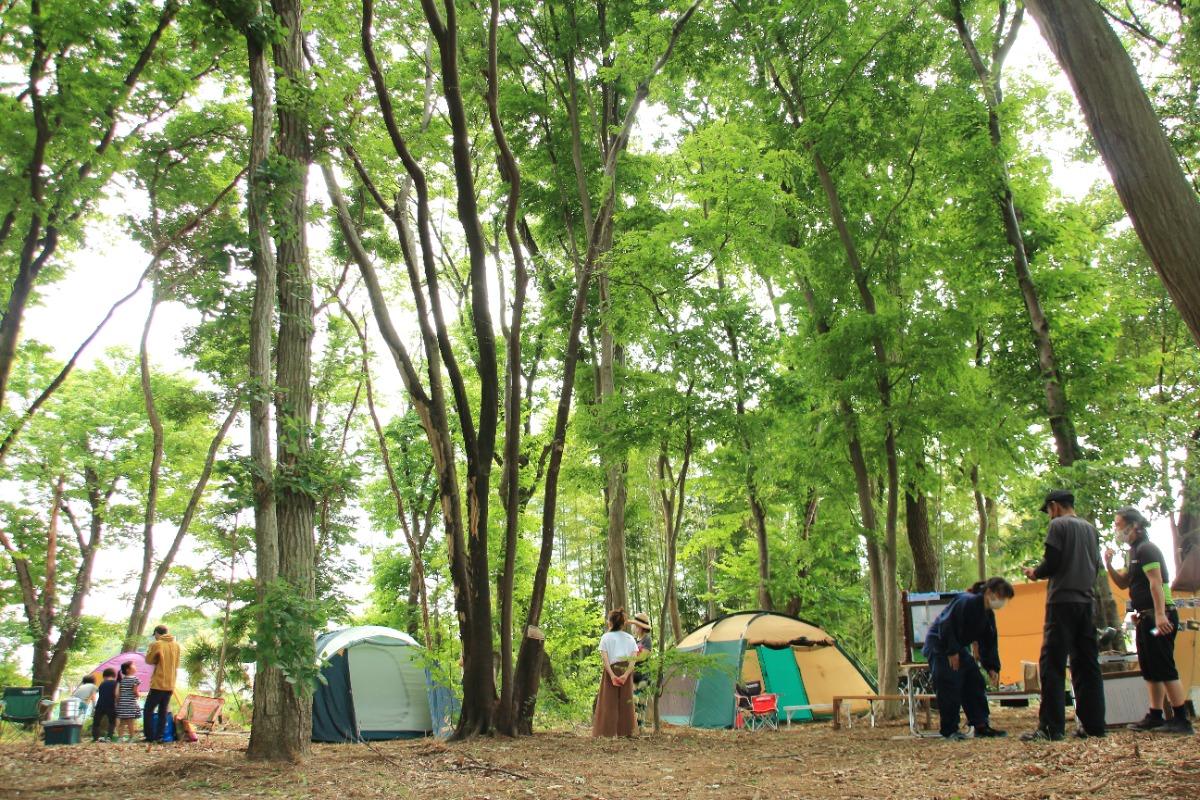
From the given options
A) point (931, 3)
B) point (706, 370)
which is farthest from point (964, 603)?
point (931, 3)

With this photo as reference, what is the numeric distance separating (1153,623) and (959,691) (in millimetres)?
1666

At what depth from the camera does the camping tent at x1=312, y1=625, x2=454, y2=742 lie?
12.2 metres

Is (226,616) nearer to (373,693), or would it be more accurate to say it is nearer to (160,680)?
(373,693)

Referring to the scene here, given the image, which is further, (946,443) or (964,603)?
(946,443)

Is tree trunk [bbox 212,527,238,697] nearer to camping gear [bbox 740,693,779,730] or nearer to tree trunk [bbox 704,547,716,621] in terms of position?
tree trunk [bbox 704,547,716,621]

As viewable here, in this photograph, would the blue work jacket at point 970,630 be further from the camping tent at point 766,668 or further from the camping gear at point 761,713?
the camping tent at point 766,668

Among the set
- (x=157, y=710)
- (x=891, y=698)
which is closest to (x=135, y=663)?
(x=157, y=710)

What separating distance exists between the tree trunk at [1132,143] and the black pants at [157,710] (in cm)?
1138

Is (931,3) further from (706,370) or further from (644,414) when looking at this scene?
(644,414)

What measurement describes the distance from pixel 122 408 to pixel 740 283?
55.0 ft

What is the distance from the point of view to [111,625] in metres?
22.5

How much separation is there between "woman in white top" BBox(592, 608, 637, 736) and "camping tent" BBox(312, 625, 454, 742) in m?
3.95

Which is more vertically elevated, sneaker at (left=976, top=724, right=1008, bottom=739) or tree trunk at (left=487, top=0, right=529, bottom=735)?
tree trunk at (left=487, top=0, right=529, bottom=735)

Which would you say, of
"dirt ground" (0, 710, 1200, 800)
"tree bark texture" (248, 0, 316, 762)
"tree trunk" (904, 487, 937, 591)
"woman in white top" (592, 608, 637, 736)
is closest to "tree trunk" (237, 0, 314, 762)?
"tree bark texture" (248, 0, 316, 762)
